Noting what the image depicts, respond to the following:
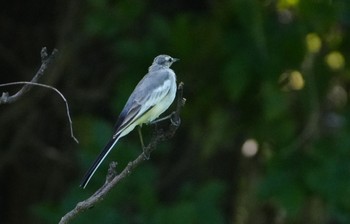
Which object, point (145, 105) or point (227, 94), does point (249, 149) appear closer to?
point (227, 94)

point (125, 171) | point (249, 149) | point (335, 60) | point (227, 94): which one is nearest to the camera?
point (125, 171)

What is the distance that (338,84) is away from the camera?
7305mm

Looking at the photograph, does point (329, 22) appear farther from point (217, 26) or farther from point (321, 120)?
point (321, 120)

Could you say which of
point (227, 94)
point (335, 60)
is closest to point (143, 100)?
point (227, 94)

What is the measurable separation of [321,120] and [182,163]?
4.48 ft

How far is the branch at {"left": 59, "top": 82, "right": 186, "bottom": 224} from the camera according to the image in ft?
10.9

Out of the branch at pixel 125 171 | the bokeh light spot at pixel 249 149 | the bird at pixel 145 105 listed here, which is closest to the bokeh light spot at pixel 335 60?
the bokeh light spot at pixel 249 149

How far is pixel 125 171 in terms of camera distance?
340 centimetres

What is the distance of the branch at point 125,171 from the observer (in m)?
3.33

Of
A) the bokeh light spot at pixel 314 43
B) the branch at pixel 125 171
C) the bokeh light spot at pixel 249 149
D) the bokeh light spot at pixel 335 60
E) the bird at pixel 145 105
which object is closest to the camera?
the branch at pixel 125 171

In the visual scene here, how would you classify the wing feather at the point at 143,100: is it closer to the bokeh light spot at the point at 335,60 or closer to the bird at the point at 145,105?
the bird at the point at 145,105

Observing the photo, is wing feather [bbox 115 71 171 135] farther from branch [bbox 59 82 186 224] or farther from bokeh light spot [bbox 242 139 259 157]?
bokeh light spot [bbox 242 139 259 157]

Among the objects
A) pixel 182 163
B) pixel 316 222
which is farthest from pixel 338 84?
pixel 182 163

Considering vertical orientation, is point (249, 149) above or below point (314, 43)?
below
